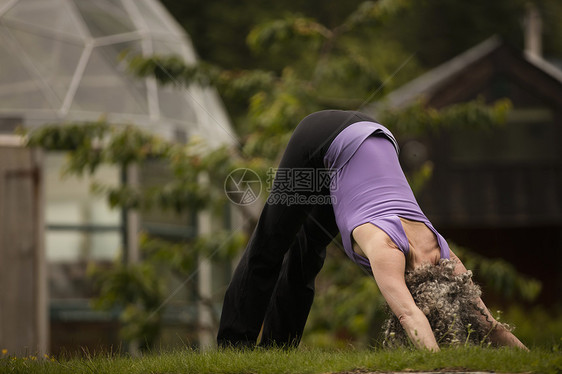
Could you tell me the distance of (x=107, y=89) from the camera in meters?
11.1

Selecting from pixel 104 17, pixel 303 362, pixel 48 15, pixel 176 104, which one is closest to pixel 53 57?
pixel 48 15

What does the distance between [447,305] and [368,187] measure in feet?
2.18

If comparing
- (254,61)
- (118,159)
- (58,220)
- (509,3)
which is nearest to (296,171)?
(118,159)

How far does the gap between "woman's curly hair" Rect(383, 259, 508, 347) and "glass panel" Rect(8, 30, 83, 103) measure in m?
8.10

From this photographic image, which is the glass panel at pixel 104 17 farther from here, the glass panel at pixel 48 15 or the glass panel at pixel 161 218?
the glass panel at pixel 161 218

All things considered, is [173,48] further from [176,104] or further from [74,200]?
[74,200]

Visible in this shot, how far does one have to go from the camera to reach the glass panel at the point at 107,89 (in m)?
10.9

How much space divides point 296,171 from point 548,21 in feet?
98.9

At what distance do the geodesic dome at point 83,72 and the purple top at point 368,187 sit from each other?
21.9 ft

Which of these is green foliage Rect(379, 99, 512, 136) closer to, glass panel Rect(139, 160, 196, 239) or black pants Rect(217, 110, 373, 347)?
glass panel Rect(139, 160, 196, 239)

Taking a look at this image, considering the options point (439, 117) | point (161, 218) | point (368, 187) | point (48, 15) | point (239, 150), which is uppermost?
point (48, 15)

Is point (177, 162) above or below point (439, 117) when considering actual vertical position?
below

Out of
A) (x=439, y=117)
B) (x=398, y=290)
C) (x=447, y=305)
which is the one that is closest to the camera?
(x=398, y=290)

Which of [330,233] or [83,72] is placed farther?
[83,72]
